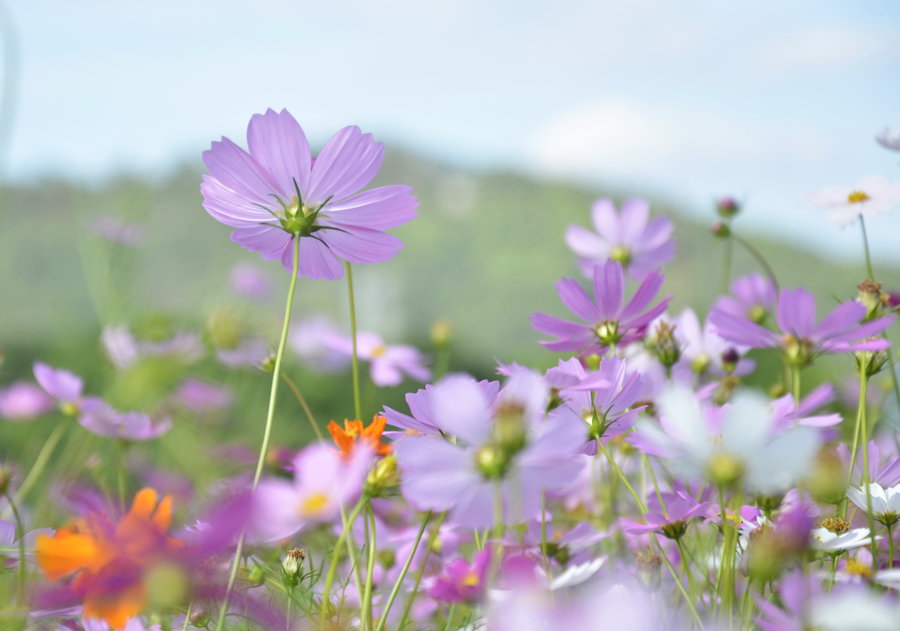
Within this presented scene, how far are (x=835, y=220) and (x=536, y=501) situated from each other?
1.52 feet

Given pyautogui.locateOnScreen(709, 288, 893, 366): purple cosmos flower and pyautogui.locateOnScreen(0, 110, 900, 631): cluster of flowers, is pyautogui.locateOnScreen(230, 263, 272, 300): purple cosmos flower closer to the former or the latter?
pyautogui.locateOnScreen(0, 110, 900, 631): cluster of flowers

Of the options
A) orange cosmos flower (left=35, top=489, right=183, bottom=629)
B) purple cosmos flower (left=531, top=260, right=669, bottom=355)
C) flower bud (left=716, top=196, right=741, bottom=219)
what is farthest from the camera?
flower bud (left=716, top=196, right=741, bottom=219)

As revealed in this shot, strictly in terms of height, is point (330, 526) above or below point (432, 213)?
above

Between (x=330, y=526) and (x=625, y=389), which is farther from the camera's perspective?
(x=330, y=526)

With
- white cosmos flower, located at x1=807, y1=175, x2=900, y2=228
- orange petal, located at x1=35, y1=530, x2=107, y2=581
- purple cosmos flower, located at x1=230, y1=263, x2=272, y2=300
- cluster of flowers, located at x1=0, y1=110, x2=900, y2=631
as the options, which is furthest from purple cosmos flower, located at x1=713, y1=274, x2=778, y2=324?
purple cosmos flower, located at x1=230, y1=263, x2=272, y2=300

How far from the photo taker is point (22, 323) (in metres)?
4.93

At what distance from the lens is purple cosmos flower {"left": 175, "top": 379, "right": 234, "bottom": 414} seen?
1.52 metres

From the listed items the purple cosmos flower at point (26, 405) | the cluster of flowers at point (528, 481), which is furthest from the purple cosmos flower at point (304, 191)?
the purple cosmos flower at point (26, 405)

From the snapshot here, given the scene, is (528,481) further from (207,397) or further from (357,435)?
(207,397)

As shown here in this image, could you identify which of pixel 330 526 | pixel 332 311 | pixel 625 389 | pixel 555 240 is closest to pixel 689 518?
pixel 625 389

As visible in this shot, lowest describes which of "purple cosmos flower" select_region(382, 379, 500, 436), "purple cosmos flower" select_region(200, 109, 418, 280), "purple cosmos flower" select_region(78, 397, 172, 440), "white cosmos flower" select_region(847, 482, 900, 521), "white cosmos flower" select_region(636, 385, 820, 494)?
"purple cosmos flower" select_region(78, 397, 172, 440)

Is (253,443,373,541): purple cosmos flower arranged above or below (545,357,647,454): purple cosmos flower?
above

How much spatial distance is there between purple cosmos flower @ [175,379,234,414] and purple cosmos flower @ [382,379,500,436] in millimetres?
1077

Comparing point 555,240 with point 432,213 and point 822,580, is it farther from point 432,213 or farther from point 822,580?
point 822,580
